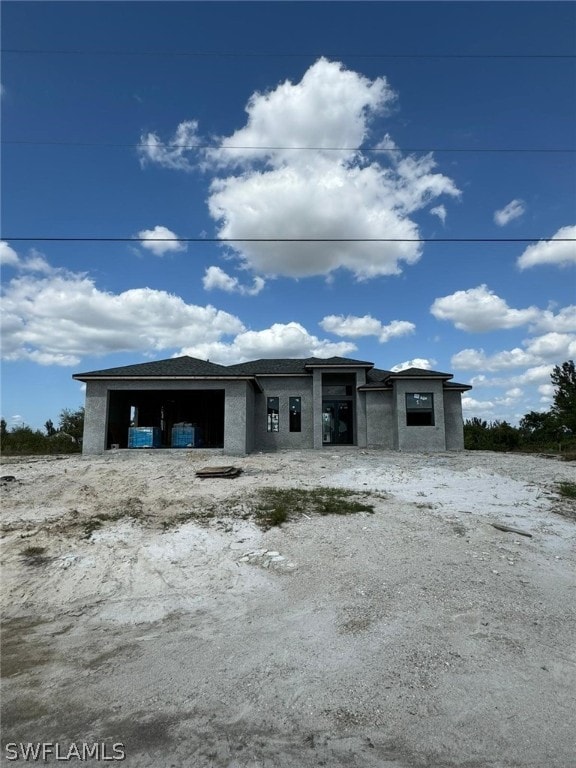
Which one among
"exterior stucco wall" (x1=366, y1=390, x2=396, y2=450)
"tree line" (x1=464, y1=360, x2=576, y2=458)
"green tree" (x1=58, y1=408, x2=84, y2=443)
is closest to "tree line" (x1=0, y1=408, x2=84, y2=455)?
"green tree" (x1=58, y1=408, x2=84, y2=443)

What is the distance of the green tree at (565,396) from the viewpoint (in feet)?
112

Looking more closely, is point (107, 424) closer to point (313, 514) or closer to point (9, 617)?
point (313, 514)

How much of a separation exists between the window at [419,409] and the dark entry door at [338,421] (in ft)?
11.2

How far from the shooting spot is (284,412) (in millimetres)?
24047

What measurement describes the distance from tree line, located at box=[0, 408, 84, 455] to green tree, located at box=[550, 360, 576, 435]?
111 ft

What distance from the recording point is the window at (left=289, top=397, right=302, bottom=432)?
2400cm

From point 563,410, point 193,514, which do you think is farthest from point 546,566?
point 563,410

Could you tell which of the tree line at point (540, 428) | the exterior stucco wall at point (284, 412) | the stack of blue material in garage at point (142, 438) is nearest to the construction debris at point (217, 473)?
the stack of blue material in garage at point (142, 438)

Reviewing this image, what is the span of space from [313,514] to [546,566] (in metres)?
4.14

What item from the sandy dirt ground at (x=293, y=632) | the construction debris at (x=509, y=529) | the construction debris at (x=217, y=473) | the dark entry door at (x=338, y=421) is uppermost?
the dark entry door at (x=338, y=421)

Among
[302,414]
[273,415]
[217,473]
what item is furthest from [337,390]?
[217,473]

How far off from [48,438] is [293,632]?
31007 mm

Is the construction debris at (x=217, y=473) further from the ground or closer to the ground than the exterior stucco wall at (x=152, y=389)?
closer to the ground

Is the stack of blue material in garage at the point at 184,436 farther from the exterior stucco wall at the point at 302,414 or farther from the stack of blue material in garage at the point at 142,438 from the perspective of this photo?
the exterior stucco wall at the point at 302,414
